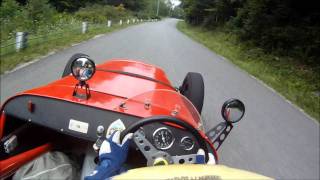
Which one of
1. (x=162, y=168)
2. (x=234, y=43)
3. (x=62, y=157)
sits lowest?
(x=234, y=43)

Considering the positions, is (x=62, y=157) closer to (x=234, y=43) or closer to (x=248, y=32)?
(x=248, y=32)

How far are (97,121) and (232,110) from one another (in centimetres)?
100

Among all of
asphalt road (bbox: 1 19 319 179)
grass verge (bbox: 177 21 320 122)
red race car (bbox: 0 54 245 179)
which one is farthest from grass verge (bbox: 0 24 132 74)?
grass verge (bbox: 177 21 320 122)

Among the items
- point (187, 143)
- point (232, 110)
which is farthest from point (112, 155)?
point (232, 110)

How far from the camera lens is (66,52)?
13438 millimetres

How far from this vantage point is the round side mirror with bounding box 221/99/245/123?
3.09 m

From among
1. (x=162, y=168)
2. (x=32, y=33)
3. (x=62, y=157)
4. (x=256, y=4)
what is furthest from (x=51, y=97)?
(x=256, y=4)

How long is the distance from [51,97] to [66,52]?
35.3ft

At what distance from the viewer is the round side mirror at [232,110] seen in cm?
309

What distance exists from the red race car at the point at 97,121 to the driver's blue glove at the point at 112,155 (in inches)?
2.8

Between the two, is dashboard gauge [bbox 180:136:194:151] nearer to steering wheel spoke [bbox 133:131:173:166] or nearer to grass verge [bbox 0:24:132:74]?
steering wheel spoke [bbox 133:131:173:166]

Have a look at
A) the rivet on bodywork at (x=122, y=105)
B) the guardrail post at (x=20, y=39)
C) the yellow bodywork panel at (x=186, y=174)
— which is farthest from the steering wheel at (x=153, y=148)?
the guardrail post at (x=20, y=39)

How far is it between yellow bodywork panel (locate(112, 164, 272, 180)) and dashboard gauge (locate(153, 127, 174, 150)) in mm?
430

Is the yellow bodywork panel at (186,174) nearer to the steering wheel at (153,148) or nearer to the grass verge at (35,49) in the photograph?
the steering wheel at (153,148)
